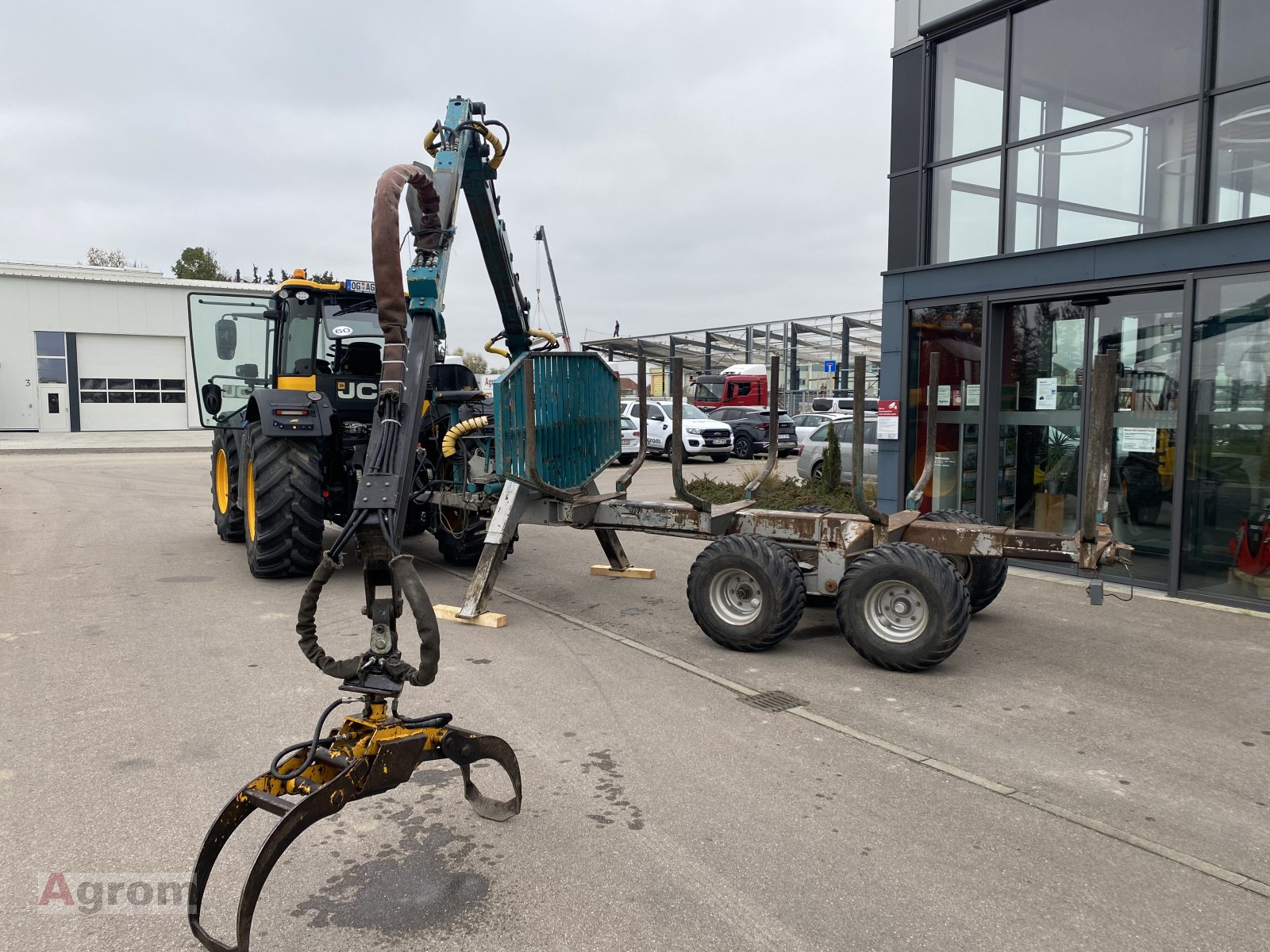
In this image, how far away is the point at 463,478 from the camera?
8.49 metres

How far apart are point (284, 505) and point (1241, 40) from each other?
31.2 ft

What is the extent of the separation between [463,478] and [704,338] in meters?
35.1

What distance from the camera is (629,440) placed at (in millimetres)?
23969

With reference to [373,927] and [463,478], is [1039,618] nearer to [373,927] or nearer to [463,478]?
[463,478]

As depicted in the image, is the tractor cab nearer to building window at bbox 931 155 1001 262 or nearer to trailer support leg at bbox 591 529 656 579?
trailer support leg at bbox 591 529 656 579

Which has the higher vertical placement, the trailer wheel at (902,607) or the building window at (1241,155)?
the building window at (1241,155)

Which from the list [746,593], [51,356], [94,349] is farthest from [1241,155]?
[51,356]

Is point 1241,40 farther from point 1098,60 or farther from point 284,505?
point 284,505

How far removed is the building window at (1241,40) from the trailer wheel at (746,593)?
6.13 meters

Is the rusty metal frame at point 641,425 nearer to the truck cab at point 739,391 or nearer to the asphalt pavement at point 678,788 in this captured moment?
the asphalt pavement at point 678,788

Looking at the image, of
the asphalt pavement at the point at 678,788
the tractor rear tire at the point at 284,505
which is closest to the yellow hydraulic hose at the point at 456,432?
the tractor rear tire at the point at 284,505

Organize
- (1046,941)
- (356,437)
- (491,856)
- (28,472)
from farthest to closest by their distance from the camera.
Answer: (28,472), (356,437), (491,856), (1046,941)

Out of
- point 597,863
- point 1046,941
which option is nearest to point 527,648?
point 597,863

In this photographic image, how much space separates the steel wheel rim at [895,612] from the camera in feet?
19.2
